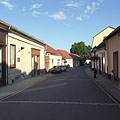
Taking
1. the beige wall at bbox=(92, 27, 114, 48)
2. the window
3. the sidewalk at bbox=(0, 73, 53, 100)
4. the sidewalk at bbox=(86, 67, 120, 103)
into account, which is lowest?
the sidewalk at bbox=(0, 73, 53, 100)

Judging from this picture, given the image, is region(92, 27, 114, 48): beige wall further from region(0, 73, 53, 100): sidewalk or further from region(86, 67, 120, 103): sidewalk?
region(0, 73, 53, 100): sidewalk

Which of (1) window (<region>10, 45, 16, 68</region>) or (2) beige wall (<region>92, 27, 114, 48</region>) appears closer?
(1) window (<region>10, 45, 16, 68</region>)

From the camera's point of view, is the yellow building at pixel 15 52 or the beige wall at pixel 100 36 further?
the beige wall at pixel 100 36

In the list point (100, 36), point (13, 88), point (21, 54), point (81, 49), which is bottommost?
point (13, 88)

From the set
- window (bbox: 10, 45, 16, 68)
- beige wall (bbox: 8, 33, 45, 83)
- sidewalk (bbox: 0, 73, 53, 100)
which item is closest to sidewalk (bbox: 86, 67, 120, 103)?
sidewalk (bbox: 0, 73, 53, 100)

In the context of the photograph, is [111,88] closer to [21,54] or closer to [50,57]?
[21,54]

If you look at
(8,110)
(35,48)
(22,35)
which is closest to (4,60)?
(22,35)

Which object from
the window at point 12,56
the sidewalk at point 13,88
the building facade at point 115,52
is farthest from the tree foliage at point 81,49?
the sidewalk at point 13,88

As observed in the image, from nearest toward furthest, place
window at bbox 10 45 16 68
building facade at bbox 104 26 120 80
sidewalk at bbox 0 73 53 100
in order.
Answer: sidewalk at bbox 0 73 53 100 → building facade at bbox 104 26 120 80 → window at bbox 10 45 16 68

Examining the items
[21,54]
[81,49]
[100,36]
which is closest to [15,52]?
[21,54]

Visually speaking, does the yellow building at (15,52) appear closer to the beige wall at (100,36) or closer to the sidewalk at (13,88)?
the sidewalk at (13,88)

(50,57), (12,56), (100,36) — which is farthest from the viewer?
(100,36)

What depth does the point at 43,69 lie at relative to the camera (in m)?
23.5

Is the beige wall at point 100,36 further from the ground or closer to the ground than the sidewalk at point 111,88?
further from the ground
